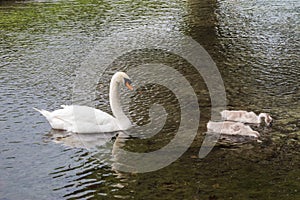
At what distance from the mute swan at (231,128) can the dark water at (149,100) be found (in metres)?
0.18

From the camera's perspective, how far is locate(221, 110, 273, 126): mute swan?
8.34m

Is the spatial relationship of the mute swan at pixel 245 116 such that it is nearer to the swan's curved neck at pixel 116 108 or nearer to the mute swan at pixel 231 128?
the mute swan at pixel 231 128

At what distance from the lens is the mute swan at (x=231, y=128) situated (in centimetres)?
803

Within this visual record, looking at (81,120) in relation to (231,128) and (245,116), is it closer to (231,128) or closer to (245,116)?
(231,128)

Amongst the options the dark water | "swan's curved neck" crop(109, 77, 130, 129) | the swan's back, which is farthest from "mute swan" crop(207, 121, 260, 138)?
the swan's back

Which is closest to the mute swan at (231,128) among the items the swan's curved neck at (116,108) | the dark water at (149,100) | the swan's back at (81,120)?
the dark water at (149,100)

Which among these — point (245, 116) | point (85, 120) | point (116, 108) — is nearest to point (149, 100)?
point (116, 108)

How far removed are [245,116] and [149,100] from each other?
76.4 inches

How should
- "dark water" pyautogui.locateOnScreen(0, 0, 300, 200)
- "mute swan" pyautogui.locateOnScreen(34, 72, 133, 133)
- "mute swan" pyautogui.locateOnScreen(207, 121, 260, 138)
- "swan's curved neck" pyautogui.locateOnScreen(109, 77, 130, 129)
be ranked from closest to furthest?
"dark water" pyautogui.locateOnScreen(0, 0, 300, 200), "mute swan" pyautogui.locateOnScreen(207, 121, 260, 138), "mute swan" pyautogui.locateOnScreen(34, 72, 133, 133), "swan's curved neck" pyautogui.locateOnScreen(109, 77, 130, 129)

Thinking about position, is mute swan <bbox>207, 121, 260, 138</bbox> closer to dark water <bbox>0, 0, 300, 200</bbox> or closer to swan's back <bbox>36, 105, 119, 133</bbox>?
dark water <bbox>0, 0, 300, 200</bbox>

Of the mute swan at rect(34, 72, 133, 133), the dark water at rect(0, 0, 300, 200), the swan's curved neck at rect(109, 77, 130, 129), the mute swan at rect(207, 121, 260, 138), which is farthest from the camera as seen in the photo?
the swan's curved neck at rect(109, 77, 130, 129)

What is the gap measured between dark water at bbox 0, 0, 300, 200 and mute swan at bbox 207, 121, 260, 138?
7.2 inches

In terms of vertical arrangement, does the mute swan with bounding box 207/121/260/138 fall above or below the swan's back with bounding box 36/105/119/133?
above

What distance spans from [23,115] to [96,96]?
1.55 m
